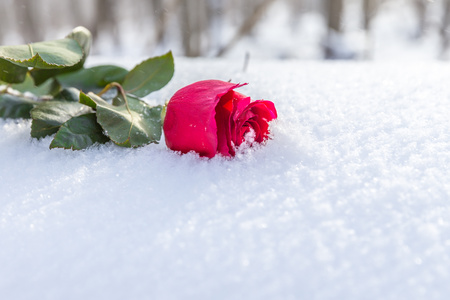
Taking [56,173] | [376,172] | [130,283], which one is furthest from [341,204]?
[56,173]

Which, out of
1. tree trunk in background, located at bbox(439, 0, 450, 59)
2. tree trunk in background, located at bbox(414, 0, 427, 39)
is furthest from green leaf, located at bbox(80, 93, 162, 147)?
tree trunk in background, located at bbox(414, 0, 427, 39)

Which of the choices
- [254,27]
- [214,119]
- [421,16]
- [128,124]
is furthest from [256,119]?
[421,16]

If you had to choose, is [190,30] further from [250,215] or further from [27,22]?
[27,22]

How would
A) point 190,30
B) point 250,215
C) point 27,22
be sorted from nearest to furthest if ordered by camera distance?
point 250,215 → point 190,30 → point 27,22

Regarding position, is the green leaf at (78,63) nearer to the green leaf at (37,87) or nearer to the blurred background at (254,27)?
the green leaf at (37,87)

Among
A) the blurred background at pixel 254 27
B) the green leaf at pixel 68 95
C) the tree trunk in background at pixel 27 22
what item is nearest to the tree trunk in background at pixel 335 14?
the blurred background at pixel 254 27

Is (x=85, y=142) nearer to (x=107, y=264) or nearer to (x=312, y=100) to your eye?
(x=107, y=264)

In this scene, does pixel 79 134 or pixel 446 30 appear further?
pixel 446 30
